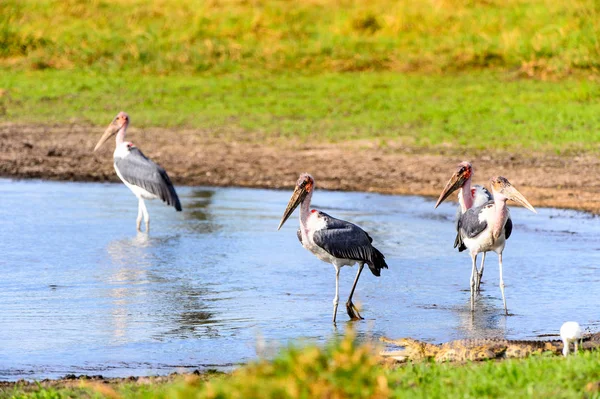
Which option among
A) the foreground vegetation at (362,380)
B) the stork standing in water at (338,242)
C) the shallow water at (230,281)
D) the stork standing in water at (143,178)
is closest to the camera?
the foreground vegetation at (362,380)

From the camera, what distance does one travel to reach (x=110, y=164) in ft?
50.1

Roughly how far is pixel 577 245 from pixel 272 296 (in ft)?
11.2

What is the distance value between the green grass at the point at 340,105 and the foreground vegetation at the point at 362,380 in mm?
9538

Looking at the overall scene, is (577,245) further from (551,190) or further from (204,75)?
(204,75)

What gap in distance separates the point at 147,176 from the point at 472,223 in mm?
4618

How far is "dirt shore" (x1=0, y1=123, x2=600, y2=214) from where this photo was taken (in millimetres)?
13438

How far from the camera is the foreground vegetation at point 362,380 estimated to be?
394 cm

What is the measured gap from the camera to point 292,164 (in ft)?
47.9

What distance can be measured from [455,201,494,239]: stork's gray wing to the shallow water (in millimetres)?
501

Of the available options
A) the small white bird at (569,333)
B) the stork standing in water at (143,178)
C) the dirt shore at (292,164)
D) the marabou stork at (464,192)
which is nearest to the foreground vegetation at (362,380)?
the small white bird at (569,333)

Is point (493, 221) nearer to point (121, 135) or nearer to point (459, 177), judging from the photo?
point (459, 177)

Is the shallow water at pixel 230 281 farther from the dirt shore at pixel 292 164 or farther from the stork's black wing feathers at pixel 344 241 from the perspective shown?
the dirt shore at pixel 292 164

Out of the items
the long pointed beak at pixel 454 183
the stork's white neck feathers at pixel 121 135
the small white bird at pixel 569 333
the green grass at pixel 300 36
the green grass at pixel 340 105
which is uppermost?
the green grass at pixel 300 36

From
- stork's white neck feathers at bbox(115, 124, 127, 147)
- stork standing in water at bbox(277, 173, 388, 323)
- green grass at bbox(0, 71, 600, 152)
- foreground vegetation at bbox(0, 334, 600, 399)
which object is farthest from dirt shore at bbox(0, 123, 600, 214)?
foreground vegetation at bbox(0, 334, 600, 399)
